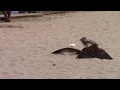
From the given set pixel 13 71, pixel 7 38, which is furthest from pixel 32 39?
pixel 13 71

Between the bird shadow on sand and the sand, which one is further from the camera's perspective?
the bird shadow on sand

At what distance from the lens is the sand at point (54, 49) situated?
4348 mm

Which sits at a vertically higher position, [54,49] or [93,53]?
[93,53]

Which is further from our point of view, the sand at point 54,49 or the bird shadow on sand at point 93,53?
the bird shadow on sand at point 93,53

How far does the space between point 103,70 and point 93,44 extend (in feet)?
4.06

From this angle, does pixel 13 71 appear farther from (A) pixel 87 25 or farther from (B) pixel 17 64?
(A) pixel 87 25

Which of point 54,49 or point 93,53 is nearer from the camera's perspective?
point 93,53

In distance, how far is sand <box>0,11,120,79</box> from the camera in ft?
14.3

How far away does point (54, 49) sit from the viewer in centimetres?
657
